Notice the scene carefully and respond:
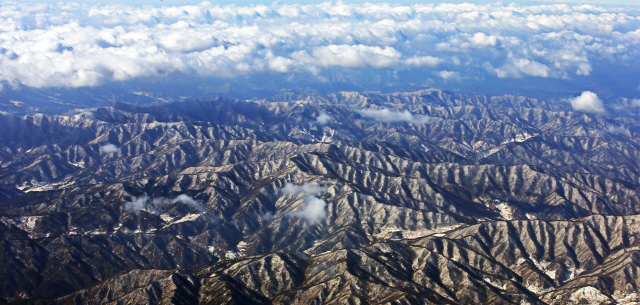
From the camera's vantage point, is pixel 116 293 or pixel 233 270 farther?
pixel 233 270

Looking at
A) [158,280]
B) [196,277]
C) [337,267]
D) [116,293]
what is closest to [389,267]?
[337,267]

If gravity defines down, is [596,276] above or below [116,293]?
below

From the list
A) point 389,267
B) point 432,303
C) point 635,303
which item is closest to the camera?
point 432,303

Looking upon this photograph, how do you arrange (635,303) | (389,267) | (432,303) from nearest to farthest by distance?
(432,303)
(635,303)
(389,267)

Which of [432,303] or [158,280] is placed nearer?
[432,303]

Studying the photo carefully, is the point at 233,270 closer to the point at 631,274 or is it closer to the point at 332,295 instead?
the point at 332,295

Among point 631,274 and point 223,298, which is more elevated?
point 223,298

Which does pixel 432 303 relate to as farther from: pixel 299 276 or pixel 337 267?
pixel 299 276

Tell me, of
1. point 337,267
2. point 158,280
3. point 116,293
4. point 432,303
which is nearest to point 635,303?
point 432,303
